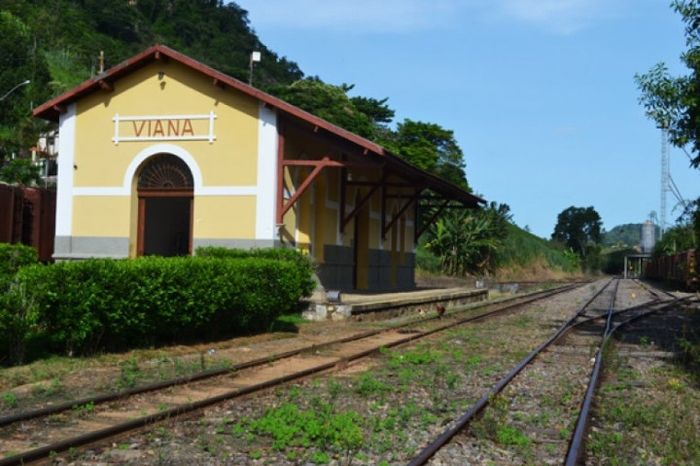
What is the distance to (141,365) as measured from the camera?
11328mm

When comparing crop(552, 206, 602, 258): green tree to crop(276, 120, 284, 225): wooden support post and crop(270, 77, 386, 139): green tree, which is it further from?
crop(276, 120, 284, 225): wooden support post

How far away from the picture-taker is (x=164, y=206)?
24734 millimetres

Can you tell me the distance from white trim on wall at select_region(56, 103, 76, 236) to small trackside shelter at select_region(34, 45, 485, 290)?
0.03 metres

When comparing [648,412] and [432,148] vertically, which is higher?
[432,148]

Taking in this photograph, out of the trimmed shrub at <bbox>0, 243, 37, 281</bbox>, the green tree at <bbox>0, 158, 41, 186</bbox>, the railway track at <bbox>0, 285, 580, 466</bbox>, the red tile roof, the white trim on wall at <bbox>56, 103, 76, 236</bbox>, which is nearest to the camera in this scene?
the railway track at <bbox>0, 285, 580, 466</bbox>

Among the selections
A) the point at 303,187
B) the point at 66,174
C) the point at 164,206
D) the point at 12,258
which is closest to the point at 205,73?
the point at 303,187

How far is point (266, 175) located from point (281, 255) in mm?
2482

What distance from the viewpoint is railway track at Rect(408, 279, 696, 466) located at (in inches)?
269

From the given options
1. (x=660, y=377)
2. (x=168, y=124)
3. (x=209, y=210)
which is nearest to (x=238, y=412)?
(x=660, y=377)

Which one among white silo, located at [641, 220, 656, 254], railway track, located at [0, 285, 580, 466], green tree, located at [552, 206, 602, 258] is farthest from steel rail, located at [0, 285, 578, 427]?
green tree, located at [552, 206, 602, 258]

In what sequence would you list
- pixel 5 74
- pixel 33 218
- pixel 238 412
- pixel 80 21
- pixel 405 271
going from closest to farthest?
1. pixel 238 412
2. pixel 33 218
3. pixel 405 271
4. pixel 5 74
5. pixel 80 21

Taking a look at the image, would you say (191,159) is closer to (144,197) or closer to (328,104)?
(144,197)

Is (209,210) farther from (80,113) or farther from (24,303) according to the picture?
(24,303)

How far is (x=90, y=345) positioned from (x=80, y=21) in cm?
10798
